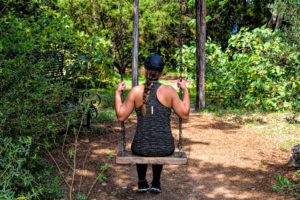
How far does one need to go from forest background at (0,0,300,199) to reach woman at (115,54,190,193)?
29.0 inches

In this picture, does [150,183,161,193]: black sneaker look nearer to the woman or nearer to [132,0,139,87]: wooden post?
the woman

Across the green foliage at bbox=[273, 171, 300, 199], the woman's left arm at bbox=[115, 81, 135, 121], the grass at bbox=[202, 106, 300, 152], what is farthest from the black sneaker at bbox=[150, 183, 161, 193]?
the grass at bbox=[202, 106, 300, 152]

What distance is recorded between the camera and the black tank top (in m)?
4.51

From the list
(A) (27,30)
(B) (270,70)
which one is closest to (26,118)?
(A) (27,30)

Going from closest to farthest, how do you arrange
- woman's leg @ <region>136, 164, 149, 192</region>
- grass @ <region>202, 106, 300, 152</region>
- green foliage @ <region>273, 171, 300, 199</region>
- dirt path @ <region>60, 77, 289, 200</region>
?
green foliage @ <region>273, 171, 300, 199</region>, woman's leg @ <region>136, 164, 149, 192</region>, dirt path @ <region>60, 77, 289, 200</region>, grass @ <region>202, 106, 300, 152</region>

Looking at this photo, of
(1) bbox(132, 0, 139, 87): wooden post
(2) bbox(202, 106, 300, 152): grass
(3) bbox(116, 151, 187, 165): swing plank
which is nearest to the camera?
(3) bbox(116, 151, 187, 165): swing plank

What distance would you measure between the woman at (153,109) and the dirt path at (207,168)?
772 mm

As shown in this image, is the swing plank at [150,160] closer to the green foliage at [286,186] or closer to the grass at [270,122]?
the green foliage at [286,186]

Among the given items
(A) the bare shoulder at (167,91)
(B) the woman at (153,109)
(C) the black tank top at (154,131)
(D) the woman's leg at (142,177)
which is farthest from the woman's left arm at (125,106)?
(D) the woman's leg at (142,177)

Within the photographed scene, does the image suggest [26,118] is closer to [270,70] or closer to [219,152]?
[219,152]

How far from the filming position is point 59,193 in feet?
13.6

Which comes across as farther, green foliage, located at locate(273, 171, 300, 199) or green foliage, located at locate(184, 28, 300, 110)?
green foliage, located at locate(184, 28, 300, 110)

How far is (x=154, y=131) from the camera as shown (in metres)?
4.55

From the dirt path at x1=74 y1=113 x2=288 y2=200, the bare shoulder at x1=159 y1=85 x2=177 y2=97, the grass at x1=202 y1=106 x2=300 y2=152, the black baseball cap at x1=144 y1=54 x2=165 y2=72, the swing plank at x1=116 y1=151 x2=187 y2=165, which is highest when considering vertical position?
the black baseball cap at x1=144 y1=54 x2=165 y2=72
